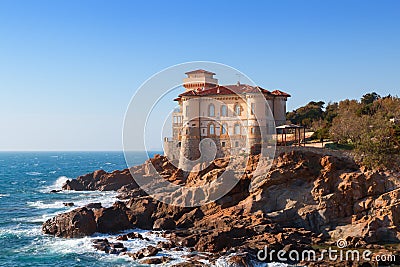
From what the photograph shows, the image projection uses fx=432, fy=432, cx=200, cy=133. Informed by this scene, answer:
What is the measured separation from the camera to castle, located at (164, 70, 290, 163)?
160 ft

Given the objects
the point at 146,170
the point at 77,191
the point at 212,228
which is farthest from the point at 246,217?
the point at 77,191

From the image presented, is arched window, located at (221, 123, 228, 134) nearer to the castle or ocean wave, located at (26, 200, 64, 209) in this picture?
the castle

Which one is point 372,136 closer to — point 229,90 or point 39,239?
point 229,90

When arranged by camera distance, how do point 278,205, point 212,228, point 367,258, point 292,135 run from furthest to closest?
point 292,135
point 278,205
point 212,228
point 367,258

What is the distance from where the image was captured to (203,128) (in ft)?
170

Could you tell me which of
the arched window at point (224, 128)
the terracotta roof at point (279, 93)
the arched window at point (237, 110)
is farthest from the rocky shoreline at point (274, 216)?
the terracotta roof at point (279, 93)

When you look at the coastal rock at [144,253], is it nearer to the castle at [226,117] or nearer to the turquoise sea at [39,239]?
the turquoise sea at [39,239]

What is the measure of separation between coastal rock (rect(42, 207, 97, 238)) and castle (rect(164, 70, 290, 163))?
18530 millimetres

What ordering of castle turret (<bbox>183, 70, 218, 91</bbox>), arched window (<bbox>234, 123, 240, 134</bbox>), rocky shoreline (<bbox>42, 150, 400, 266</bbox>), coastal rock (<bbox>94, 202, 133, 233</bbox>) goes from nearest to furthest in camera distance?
rocky shoreline (<bbox>42, 150, 400, 266</bbox>) → coastal rock (<bbox>94, 202, 133, 233</bbox>) → arched window (<bbox>234, 123, 240, 134</bbox>) → castle turret (<bbox>183, 70, 218, 91</bbox>)

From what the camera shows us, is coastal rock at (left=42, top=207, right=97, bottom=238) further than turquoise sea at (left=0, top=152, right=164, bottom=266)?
Yes

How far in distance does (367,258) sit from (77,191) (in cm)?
4604

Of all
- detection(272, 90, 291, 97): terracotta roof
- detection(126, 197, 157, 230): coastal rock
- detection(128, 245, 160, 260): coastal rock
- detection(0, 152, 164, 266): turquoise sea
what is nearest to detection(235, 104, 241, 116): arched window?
detection(272, 90, 291, 97): terracotta roof

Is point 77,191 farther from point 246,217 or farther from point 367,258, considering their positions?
point 367,258

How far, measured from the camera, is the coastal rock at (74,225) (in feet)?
112
